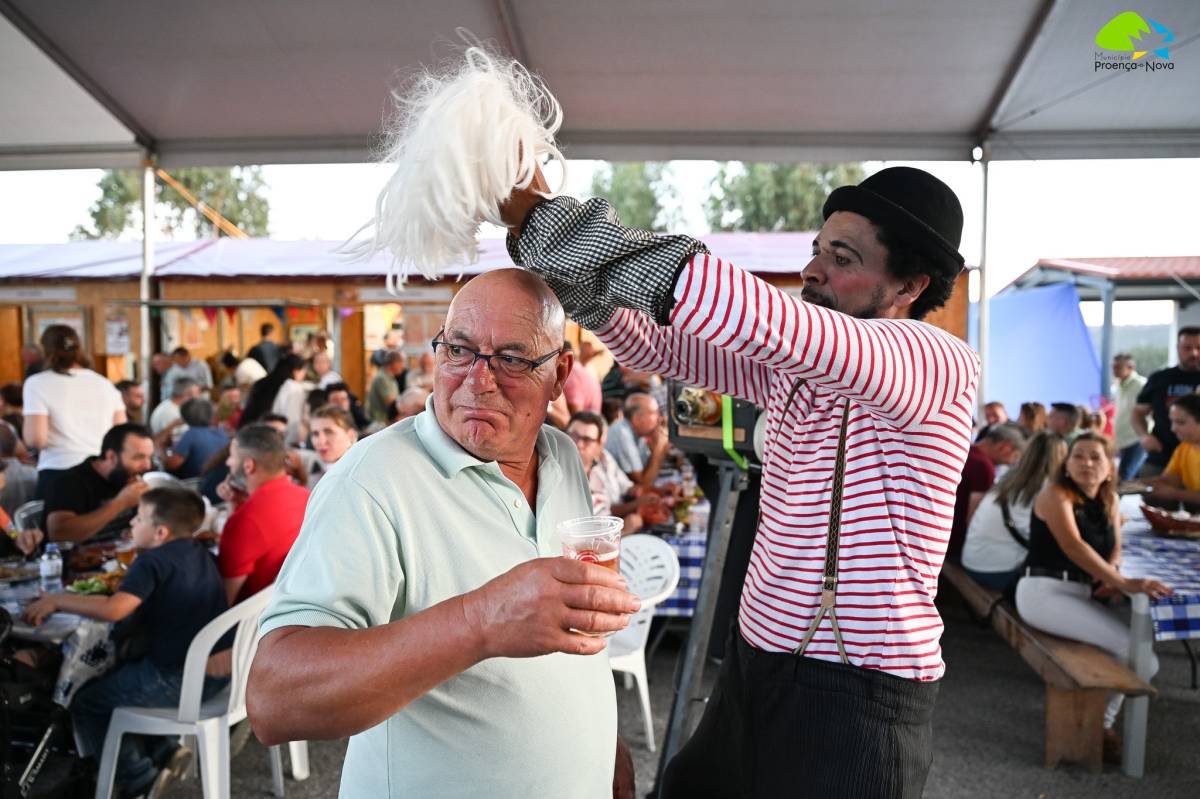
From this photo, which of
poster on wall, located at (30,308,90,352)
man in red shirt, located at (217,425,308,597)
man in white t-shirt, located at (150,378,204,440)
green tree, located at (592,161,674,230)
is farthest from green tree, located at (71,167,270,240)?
man in red shirt, located at (217,425,308,597)

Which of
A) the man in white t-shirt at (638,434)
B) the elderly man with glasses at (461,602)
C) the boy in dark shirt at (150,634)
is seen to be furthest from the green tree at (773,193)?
the elderly man with glasses at (461,602)

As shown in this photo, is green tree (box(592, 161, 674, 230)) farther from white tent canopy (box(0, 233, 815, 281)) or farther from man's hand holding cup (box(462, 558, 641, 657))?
man's hand holding cup (box(462, 558, 641, 657))

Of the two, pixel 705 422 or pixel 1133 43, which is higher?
pixel 1133 43

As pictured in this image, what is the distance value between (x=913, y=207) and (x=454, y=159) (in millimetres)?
817

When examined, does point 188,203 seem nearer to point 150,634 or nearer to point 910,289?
point 150,634

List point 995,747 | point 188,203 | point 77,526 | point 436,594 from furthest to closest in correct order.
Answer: point 188,203 < point 77,526 < point 995,747 < point 436,594

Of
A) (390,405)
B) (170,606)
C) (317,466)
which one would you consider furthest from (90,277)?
(170,606)

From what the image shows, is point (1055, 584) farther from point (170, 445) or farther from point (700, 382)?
point (170, 445)

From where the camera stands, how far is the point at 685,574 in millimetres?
4938

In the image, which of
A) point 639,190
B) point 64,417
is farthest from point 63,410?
point 639,190

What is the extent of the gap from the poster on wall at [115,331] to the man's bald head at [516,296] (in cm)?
1469

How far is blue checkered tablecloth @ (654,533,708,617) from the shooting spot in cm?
493

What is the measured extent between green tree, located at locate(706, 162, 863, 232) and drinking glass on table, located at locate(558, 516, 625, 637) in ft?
112

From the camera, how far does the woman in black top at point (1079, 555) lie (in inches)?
175
